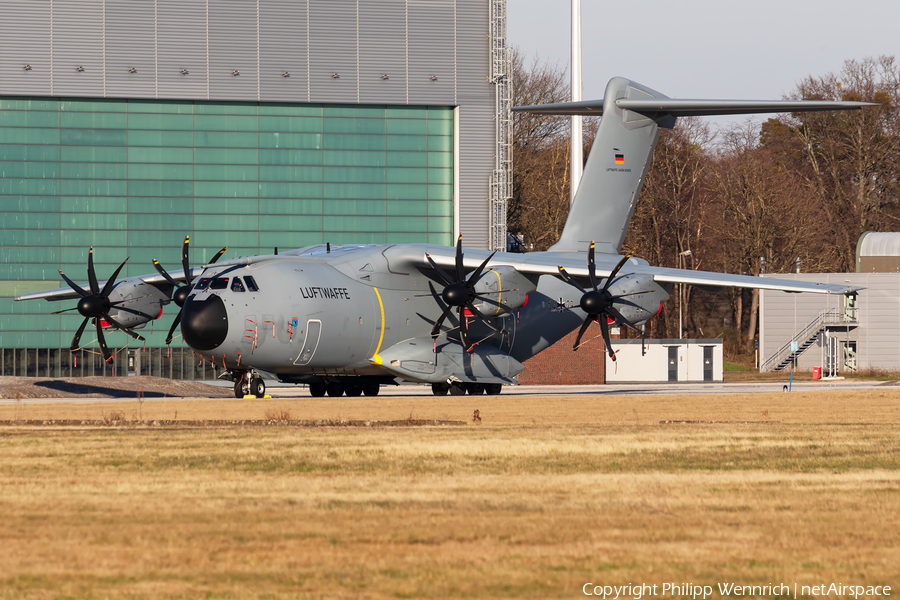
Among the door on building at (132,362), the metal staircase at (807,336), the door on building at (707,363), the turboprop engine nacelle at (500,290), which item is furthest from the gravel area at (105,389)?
the metal staircase at (807,336)

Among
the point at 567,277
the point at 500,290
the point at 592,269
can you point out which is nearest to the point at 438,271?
the point at 500,290

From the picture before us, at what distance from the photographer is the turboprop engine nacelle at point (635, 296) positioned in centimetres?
3056

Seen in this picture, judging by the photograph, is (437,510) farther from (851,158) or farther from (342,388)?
(851,158)

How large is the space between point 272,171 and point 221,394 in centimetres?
2407

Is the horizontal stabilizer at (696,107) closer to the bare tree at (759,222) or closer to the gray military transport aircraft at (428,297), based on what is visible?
the gray military transport aircraft at (428,297)

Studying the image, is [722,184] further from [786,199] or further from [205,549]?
[205,549]

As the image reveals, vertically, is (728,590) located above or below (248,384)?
above

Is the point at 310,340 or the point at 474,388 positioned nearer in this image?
the point at 310,340

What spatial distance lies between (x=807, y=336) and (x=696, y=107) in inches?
1338

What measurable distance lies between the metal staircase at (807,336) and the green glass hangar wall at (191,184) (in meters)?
21.4

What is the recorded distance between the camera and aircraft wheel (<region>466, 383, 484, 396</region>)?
34.6 m

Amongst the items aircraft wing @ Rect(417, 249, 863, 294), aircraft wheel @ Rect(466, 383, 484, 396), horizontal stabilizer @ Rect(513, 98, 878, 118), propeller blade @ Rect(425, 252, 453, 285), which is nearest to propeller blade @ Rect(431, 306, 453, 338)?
propeller blade @ Rect(425, 252, 453, 285)

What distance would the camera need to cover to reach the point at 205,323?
26953mm

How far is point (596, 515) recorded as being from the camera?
29.0 ft
